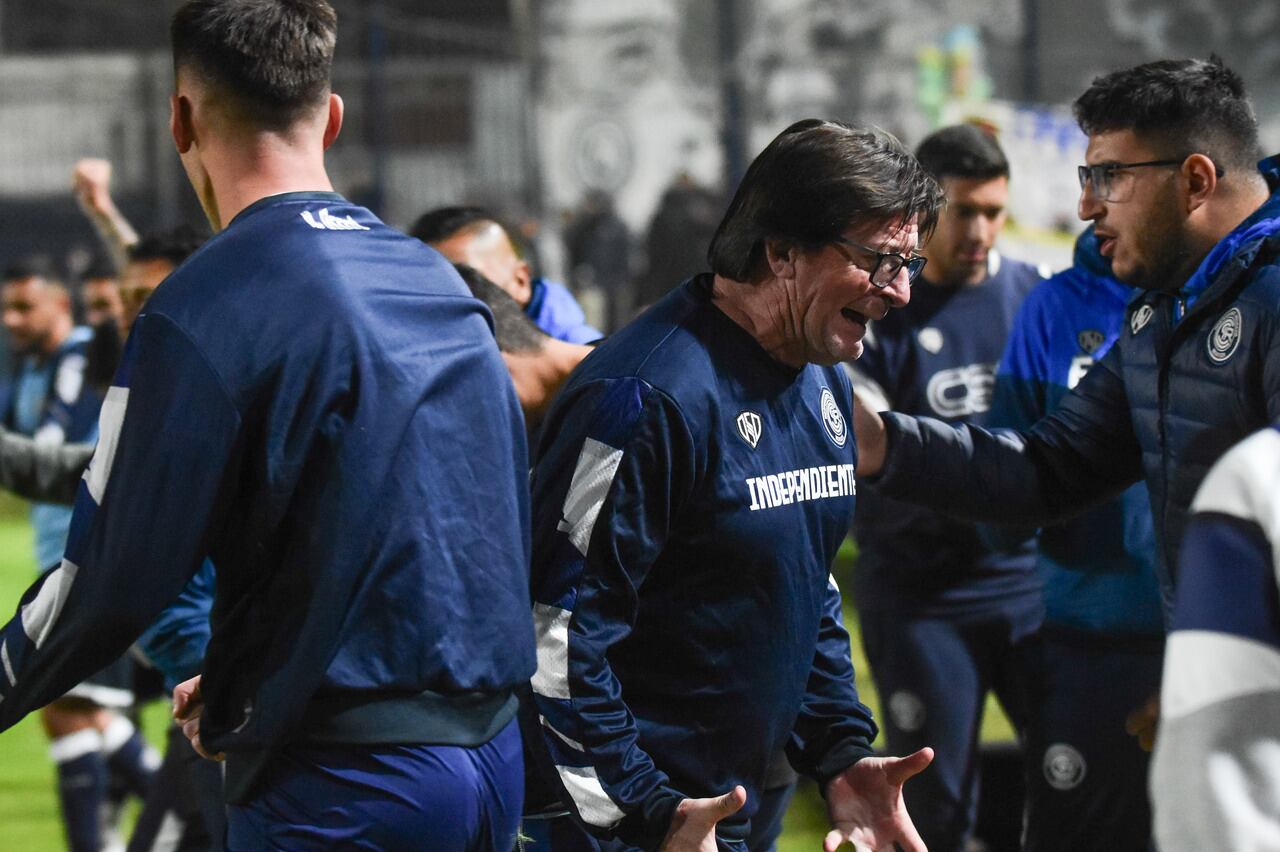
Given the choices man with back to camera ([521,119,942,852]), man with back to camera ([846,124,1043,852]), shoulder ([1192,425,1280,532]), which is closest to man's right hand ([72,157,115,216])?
man with back to camera ([846,124,1043,852])

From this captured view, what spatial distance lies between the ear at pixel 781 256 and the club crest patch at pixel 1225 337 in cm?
83

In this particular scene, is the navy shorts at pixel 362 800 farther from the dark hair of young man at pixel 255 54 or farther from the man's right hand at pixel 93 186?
the man's right hand at pixel 93 186

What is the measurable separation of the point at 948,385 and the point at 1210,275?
189 centimetres

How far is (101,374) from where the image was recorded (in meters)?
5.56

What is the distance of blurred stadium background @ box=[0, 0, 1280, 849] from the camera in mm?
16078

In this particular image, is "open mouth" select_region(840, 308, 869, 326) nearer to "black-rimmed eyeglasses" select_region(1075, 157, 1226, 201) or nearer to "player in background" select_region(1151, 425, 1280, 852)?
"black-rimmed eyeglasses" select_region(1075, 157, 1226, 201)

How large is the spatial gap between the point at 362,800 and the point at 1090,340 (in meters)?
2.69

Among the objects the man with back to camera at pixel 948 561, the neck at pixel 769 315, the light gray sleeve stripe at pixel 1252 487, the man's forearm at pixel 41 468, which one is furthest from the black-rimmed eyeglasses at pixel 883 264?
the man's forearm at pixel 41 468

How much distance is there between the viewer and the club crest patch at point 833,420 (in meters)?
2.87

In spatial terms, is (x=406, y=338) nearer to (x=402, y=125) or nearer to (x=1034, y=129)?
(x=1034, y=129)

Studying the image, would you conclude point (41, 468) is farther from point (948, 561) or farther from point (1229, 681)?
point (1229, 681)

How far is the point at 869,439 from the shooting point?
327cm

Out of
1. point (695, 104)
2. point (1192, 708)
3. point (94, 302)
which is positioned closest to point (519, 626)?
point (1192, 708)

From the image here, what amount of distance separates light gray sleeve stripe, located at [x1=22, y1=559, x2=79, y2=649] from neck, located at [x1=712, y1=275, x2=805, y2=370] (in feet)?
3.72
